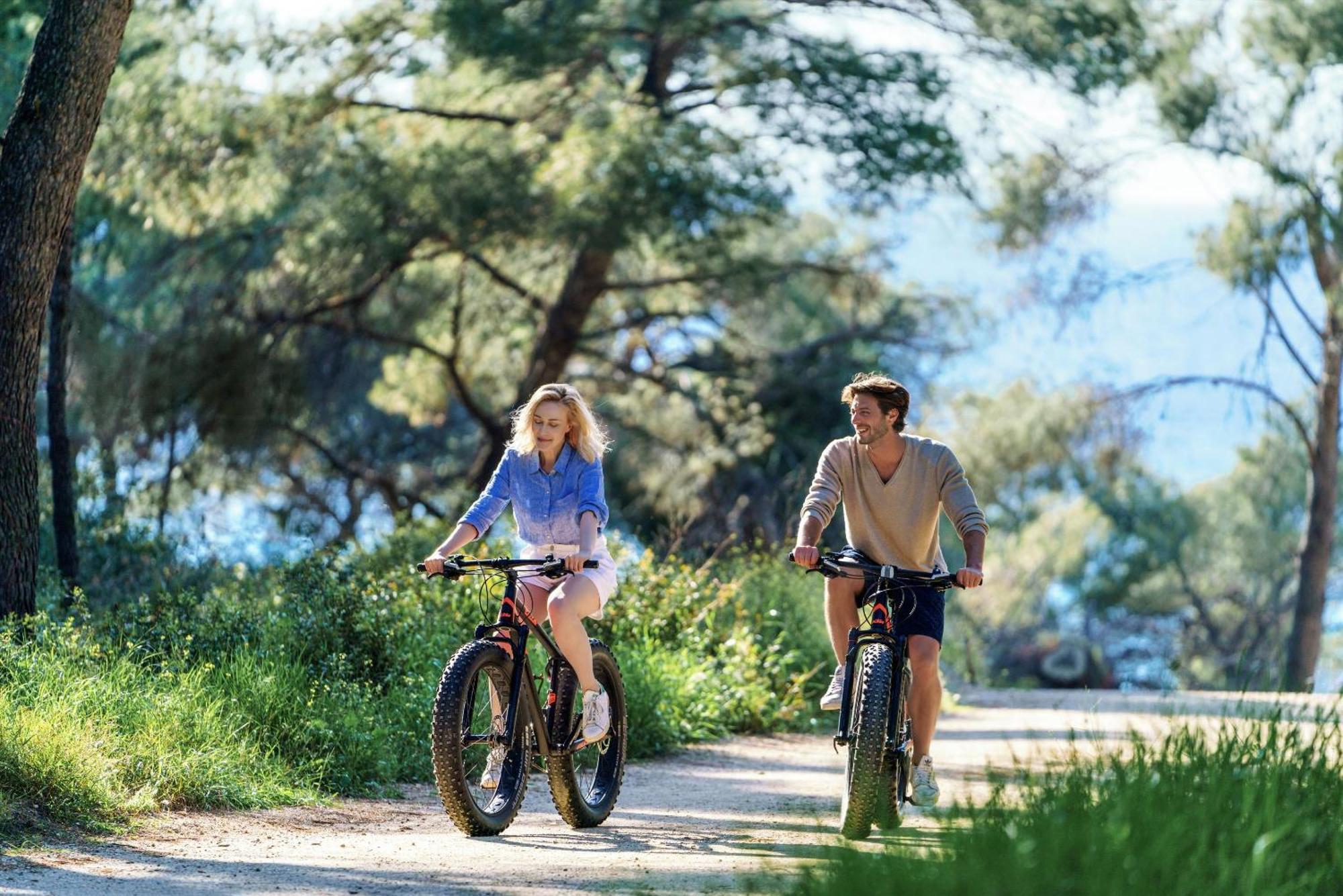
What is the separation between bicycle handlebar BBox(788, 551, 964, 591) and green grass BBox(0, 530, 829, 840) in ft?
9.12

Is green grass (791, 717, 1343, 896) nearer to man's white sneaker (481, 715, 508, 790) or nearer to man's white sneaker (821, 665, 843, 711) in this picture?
man's white sneaker (821, 665, 843, 711)

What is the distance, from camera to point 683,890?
5.45m

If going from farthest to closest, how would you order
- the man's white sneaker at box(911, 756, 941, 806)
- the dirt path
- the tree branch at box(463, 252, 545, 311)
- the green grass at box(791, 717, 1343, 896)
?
the tree branch at box(463, 252, 545, 311) → the man's white sneaker at box(911, 756, 941, 806) → the dirt path → the green grass at box(791, 717, 1343, 896)

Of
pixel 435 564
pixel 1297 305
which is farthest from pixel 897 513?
pixel 1297 305

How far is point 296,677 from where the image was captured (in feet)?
28.5

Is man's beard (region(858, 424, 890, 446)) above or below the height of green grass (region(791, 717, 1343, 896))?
above

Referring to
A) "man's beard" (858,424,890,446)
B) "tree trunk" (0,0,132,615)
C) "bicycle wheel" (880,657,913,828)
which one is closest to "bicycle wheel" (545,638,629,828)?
"bicycle wheel" (880,657,913,828)

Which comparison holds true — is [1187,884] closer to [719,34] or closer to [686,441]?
[719,34]

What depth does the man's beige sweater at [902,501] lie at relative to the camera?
22.1 feet

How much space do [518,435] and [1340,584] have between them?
40.1 meters

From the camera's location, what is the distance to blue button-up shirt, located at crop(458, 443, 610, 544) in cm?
674

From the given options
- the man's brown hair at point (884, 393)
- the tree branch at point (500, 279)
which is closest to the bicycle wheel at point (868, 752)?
the man's brown hair at point (884, 393)

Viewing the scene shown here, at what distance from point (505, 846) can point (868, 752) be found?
1.42 metres

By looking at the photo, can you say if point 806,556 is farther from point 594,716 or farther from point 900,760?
point 594,716
